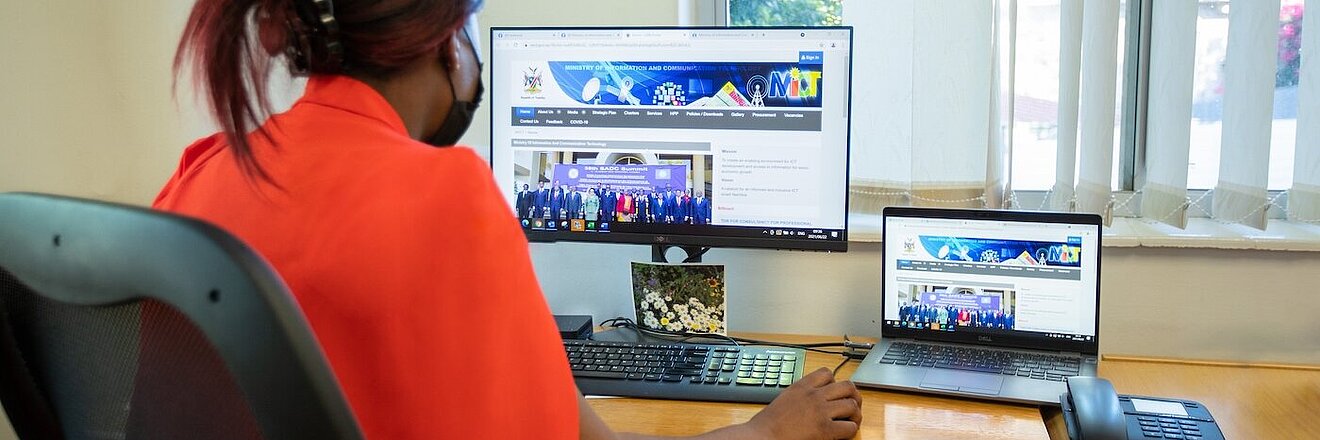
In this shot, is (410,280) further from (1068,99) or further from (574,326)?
(1068,99)

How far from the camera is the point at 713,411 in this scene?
133 cm

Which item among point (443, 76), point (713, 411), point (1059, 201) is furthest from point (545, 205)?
point (1059, 201)

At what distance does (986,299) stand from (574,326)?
61 cm

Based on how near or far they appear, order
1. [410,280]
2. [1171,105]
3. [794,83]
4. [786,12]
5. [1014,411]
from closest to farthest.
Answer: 1. [410,280]
2. [1014,411]
3. [794,83]
4. [1171,105]
5. [786,12]

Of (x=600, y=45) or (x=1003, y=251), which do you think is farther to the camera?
(x=600, y=45)

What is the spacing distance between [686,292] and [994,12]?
65 cm

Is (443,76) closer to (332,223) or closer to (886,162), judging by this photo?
(332,223)

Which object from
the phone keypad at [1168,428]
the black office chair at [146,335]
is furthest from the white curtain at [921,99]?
the black office chair at [146,335]

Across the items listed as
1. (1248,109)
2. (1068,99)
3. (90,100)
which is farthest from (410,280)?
(90,100)

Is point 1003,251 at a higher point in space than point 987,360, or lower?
higher

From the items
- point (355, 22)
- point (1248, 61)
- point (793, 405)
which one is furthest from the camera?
point (1248, 61)

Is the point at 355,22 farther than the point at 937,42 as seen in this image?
No

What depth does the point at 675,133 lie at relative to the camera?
1.56 m

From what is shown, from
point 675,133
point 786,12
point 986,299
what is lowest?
point 986,299
